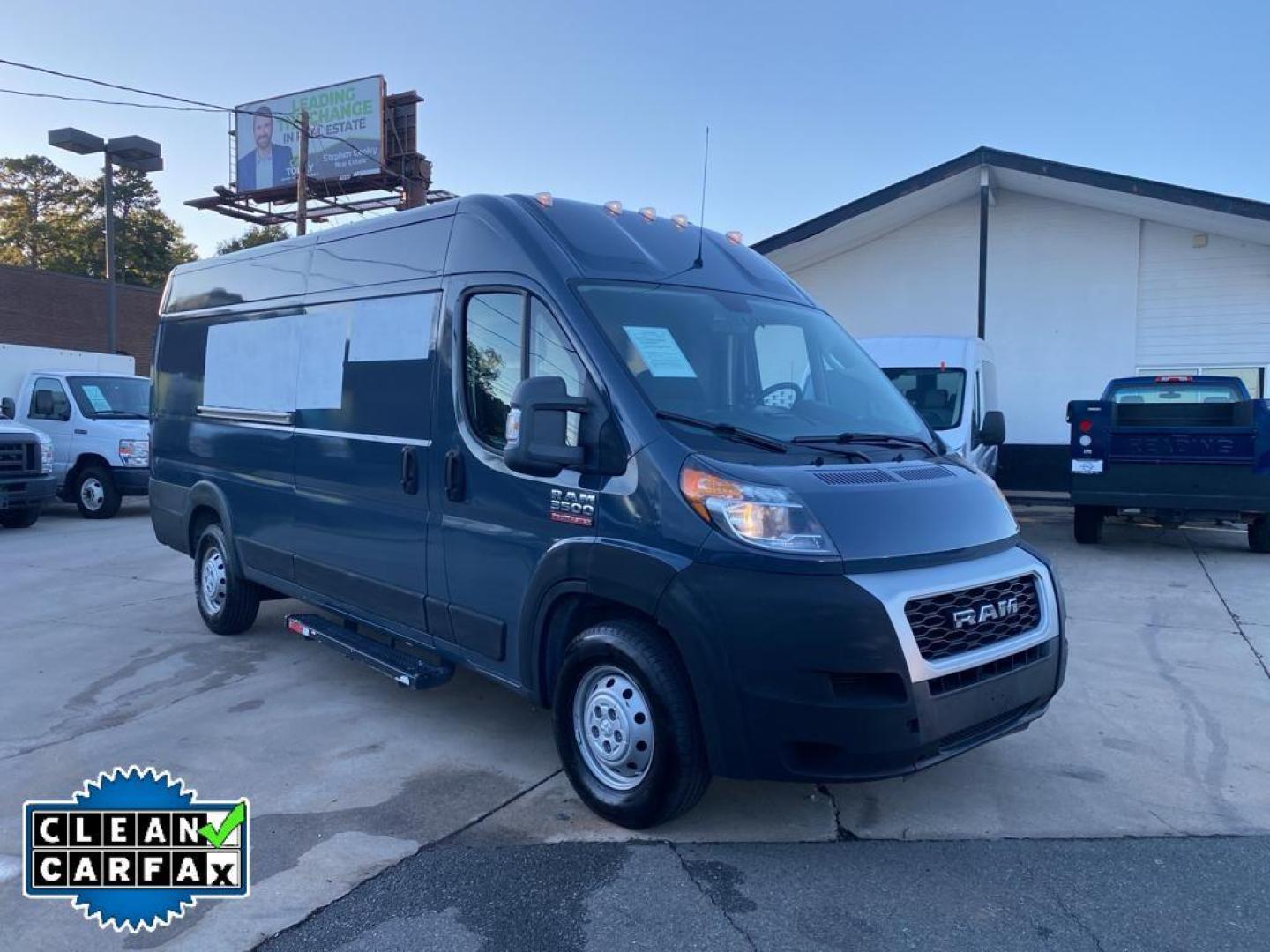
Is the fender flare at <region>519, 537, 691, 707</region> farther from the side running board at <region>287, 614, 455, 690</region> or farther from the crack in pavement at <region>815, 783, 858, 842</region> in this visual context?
the crack in pavement at <region>815, 783, 858, 842</region>

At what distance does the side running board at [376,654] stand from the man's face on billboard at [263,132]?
29.5 meters

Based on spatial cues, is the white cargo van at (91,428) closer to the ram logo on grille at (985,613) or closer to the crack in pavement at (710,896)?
the crack in pavement at (710,896)

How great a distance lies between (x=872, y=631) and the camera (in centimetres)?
332

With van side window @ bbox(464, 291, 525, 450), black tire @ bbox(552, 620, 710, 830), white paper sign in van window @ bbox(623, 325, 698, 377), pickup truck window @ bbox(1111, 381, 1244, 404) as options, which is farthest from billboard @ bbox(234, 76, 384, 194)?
black tire @ bbox(552, 620, 710, 830)

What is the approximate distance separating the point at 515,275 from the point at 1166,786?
12.6ft

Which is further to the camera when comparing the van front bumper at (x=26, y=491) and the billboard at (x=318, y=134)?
the billboard at (x=318, y=134)

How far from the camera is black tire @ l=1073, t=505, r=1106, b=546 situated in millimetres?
11117

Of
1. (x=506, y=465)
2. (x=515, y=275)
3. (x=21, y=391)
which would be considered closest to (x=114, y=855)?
(x=506, y=465)

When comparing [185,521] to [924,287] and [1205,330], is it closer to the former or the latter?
[924,287]

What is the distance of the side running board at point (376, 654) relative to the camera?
4.84 meters

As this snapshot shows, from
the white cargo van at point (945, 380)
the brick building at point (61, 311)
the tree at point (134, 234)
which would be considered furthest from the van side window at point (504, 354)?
the tree at point (134, 234)

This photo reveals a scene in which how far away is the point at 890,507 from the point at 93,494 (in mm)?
13958

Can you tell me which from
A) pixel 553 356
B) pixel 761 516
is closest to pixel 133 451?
pixel 553 356

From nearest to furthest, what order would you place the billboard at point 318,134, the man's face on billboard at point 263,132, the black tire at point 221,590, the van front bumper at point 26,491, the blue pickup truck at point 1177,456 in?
the black tire at point 221,590 < the blue pickup truck at point 1177,456 < the van front bumper at point 26,491 < the billboard at point 318,134 < the man's face on billboard at point 263,132
